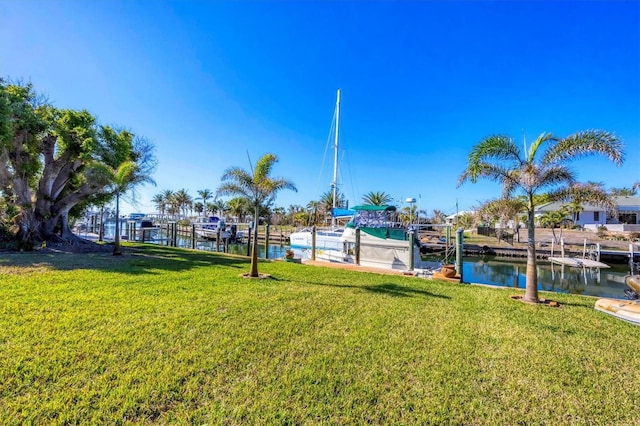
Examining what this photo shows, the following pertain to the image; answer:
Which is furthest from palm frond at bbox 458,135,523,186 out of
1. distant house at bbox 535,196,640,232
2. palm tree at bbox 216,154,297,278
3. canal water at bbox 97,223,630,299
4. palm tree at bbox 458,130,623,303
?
distant house at bbox 535,196,640,232

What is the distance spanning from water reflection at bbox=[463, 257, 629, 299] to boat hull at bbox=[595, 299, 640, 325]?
9718mm

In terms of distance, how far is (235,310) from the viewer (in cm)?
489

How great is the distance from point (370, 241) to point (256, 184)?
27.1 ft

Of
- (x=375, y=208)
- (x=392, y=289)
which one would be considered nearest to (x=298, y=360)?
(x=392, y=289)

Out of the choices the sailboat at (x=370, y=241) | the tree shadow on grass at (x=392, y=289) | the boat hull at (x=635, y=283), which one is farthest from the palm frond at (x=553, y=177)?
the sailboat at (x=370, y=241)

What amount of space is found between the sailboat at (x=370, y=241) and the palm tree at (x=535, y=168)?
5604 millimetres

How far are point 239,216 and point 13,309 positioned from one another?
4985cm

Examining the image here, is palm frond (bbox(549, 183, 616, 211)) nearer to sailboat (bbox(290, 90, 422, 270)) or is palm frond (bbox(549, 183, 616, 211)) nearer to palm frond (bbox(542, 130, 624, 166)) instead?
palm frond (bbox(542, 130, 624, 166))

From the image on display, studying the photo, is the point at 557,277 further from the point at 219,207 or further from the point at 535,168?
the point at 219,207

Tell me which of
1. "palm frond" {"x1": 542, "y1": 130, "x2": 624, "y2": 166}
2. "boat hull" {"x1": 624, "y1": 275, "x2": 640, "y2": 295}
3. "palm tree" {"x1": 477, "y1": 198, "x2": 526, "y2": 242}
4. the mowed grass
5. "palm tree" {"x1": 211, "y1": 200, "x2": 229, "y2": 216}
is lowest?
the mowed grass

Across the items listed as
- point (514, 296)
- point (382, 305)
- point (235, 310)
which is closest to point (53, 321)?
point (235, 310)

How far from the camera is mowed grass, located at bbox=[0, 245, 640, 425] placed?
2559mm

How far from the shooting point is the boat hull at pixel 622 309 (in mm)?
5012

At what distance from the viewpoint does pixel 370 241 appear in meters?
14.9
